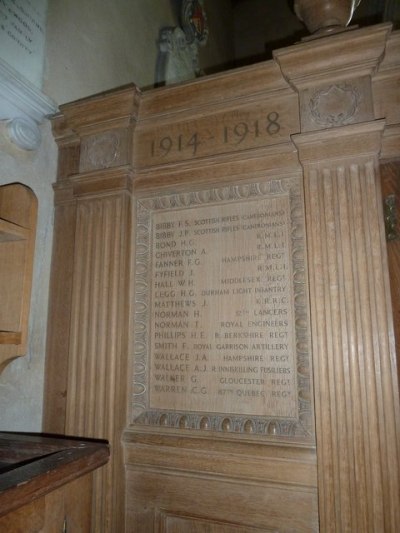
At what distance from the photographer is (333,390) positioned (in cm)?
160

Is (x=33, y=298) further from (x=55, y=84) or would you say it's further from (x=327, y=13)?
(x=327, y=13)

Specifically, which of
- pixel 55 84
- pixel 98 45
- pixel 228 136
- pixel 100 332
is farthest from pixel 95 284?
pixel 98 45

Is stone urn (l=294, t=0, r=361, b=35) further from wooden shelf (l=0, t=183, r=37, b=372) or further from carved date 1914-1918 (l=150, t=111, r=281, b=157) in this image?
wooden shelf (l=0, t=183, r=37, b=372)

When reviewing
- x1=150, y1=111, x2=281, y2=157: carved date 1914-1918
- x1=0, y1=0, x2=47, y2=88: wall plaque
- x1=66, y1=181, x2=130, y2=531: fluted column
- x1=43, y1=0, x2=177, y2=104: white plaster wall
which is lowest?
x1=66, y1=181, x2=130, y2=531: fluted column

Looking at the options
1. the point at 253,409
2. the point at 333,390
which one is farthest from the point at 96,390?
the point at 333,390

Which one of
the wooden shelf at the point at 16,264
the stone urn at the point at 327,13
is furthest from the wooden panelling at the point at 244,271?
the wooden shelf at the point at 16,264

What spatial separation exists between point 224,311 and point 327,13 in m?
1.48

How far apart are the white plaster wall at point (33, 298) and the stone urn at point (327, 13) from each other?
1493 millimetres

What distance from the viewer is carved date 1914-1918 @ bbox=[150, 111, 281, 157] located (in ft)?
6.31

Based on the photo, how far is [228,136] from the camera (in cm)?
199

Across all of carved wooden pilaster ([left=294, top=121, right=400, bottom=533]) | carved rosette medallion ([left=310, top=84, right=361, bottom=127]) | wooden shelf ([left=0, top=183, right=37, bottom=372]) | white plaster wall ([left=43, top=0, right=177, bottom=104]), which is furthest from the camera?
white plaster wall ([left=43, top=0, right=177, bottom=104])

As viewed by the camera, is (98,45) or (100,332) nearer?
(100,332)

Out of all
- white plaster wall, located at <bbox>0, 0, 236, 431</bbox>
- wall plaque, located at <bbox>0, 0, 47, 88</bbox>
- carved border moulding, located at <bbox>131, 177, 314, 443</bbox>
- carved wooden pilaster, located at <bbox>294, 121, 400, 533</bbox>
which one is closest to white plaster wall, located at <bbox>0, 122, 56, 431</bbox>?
white plaster wall, located at <bbox>0, 0, 236, 431</bbox>

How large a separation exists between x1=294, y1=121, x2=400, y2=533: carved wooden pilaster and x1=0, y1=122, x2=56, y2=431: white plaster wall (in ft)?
4.51
